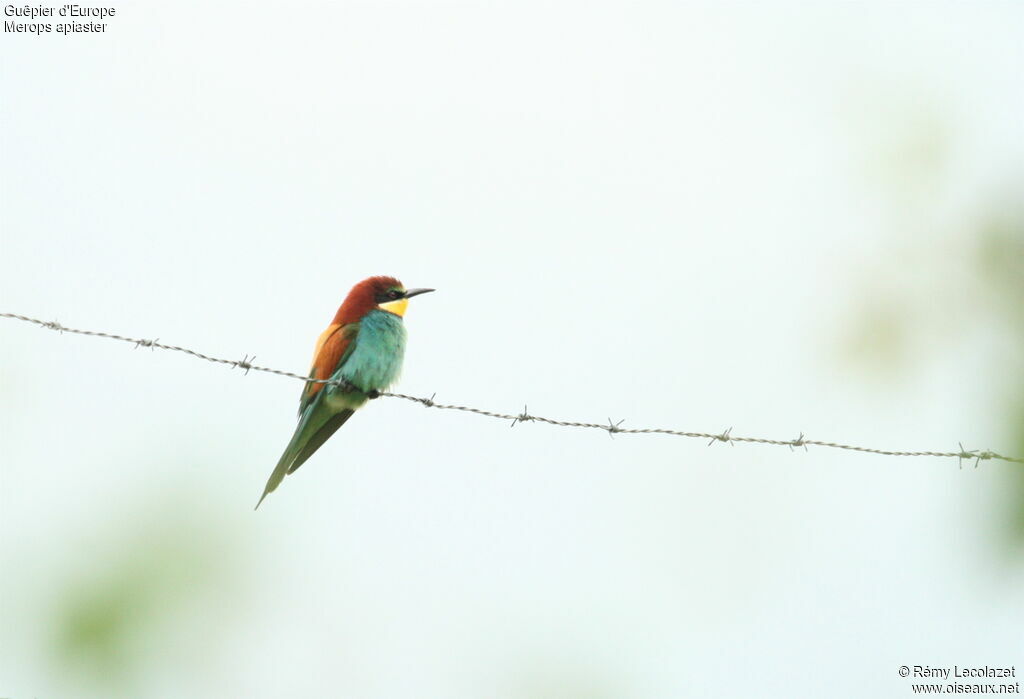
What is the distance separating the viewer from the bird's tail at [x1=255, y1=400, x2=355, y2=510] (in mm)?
5008

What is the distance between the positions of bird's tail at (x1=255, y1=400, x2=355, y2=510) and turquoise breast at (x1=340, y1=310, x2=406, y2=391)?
185 mm

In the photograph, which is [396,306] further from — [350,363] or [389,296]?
[350,363]

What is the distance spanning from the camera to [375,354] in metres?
5.20

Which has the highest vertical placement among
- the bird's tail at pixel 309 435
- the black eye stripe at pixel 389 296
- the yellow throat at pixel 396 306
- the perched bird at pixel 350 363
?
the black eye stripe at pixel 389 296

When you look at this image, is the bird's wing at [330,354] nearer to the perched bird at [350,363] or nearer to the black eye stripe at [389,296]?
the perched bird at [350,363]

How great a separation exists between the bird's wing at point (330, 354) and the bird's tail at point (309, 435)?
87mm

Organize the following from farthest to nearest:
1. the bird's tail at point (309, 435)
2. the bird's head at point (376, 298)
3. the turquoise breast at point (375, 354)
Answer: the bird's head at point (376, 298) → the turquoise breast at point (375, 354) → the bird's tail at point (309, 435)

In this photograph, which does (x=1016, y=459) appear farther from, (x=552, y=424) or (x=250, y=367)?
(x=250, y=367)

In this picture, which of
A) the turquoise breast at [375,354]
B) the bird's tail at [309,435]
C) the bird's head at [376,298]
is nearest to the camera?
the bird's tail at [309,435]

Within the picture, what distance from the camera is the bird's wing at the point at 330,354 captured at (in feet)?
17.0

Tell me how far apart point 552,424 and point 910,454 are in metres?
1.06

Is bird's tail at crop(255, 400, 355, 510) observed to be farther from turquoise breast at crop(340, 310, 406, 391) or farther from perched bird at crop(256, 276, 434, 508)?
turquoise breast at crop(340, 310, 406, 391)

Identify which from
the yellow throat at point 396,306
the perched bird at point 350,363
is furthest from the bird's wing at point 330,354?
the yellow throat at point 396,306

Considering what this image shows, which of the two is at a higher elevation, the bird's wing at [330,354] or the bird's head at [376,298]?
the bird's head at [376,298]
